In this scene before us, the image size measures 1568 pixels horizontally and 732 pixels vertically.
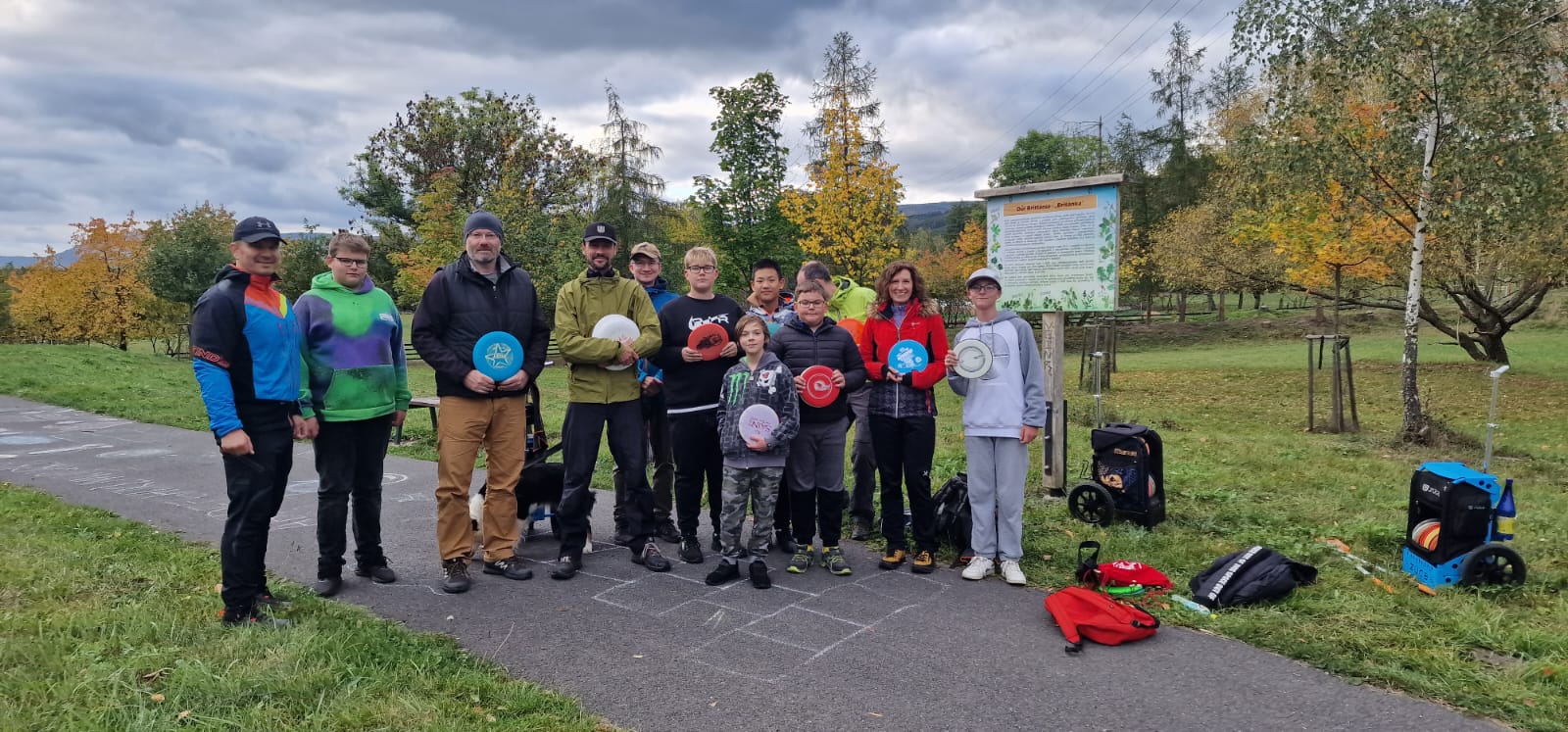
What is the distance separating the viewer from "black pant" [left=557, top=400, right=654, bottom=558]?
5590mm

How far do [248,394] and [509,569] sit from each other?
6.17ft

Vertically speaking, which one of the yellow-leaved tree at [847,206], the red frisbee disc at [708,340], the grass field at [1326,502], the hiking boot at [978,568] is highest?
the yellow-leaved tree at [847,206]

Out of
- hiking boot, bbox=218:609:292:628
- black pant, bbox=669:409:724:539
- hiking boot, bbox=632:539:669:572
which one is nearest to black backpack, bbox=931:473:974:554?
black pant, bbox=669:409:724:539

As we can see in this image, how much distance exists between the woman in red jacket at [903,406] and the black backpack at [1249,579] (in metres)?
1.69

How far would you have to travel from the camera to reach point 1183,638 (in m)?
4.44

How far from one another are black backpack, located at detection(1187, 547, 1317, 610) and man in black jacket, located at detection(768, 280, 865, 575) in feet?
7.34

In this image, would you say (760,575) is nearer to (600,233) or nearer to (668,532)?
(668,532)

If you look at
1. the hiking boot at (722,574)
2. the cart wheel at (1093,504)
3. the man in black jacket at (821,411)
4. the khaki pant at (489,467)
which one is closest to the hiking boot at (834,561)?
the man in black jacket at (821,411)

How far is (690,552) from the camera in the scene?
5.83 m

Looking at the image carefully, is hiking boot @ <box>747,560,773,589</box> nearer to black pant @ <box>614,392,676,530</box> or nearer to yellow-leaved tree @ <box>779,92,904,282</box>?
black pant @ <box>614,392,676,530</box>

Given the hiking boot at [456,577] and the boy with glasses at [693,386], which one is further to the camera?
the boy with glasses at [693,386]

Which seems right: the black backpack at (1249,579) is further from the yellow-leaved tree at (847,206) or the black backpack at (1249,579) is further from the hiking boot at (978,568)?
the yellow-leaved tree at (847,206)

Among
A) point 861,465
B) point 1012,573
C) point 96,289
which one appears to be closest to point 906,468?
point 861,465

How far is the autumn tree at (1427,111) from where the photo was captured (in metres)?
9.94
